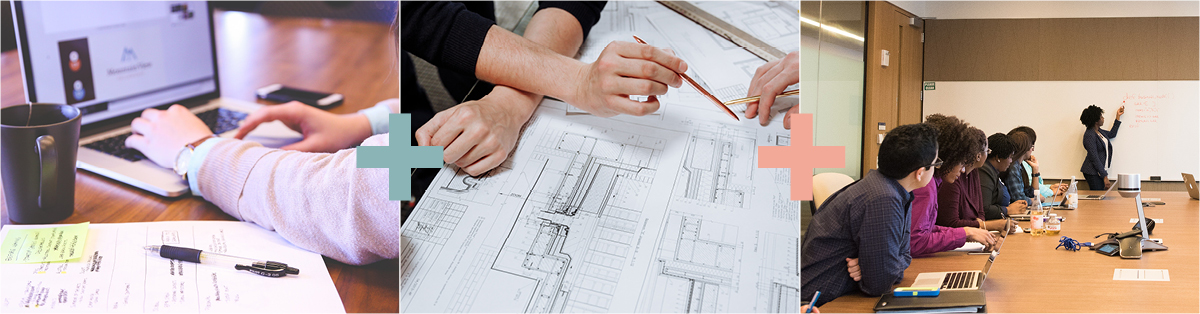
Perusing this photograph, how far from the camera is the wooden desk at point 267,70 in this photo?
1250mm

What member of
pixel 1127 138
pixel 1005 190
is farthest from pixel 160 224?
pixel 1127 138

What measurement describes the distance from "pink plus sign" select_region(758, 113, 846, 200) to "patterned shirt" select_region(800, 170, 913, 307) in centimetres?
8

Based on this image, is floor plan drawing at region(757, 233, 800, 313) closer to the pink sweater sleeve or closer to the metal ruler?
the metal ruler

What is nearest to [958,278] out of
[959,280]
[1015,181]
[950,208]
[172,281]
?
[959,280]

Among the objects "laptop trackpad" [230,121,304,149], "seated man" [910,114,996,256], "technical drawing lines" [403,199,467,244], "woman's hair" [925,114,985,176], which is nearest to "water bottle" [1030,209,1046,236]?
"seated man" [910,114,996,256]

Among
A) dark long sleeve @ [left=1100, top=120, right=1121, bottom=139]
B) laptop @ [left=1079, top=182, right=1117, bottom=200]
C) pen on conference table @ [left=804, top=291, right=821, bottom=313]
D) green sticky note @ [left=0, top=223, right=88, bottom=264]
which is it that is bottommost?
pen on conference table @ [left=804, top=291, right=821, bottom=313]

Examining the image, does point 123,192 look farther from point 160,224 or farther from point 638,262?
point 638,262

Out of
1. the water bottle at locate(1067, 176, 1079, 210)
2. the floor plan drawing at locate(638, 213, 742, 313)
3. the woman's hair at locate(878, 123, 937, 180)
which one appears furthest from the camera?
the water bottle at locate(1067, 176, 1079, 210)

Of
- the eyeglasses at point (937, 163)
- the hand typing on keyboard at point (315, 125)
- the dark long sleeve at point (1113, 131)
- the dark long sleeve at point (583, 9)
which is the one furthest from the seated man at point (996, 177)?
the hand typing on keyboard at point (315, 125)

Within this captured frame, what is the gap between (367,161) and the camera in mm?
1102

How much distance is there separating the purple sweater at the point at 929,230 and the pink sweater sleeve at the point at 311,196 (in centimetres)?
100

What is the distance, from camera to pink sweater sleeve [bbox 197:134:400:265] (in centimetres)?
109

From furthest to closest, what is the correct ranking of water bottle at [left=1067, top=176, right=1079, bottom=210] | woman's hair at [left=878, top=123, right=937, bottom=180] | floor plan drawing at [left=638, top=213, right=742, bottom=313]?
water bottle at [left=1067, top=176, right=1079, bottom=210], woman's hair at [left=878, top=123, right=937, bottom=180], floor plan drawing at [left=638, top=213, right=742, bottom=313]

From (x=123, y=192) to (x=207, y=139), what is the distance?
A: 22 cm
